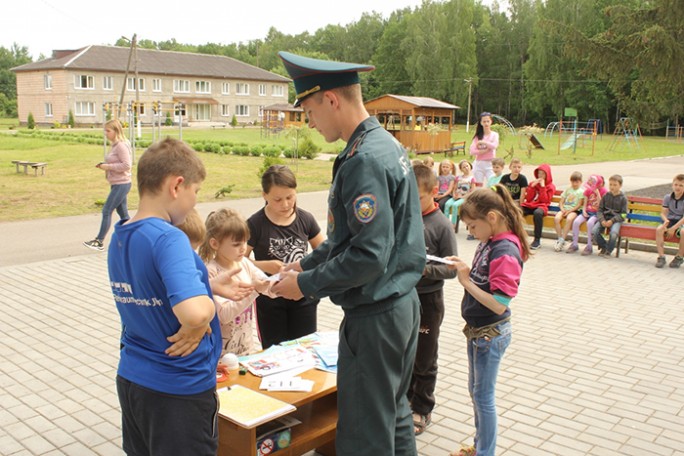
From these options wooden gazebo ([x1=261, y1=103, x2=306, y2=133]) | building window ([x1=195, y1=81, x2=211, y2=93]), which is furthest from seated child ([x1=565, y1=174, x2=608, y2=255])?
building window ([x1=195, y1=81, x2=211, y2=93])

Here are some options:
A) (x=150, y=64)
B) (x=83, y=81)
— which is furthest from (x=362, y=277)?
(x=150, y=64)

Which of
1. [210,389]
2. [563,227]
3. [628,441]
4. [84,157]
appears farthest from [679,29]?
[84,157]

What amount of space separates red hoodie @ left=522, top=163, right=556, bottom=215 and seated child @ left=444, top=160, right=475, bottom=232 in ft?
3.72

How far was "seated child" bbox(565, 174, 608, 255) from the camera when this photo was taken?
11.0m

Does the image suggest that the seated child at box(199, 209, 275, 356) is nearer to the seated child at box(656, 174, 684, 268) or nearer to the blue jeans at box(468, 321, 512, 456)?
the blue jeans at box(468, 321, 512, 456)

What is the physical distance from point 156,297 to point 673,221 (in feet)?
32.9

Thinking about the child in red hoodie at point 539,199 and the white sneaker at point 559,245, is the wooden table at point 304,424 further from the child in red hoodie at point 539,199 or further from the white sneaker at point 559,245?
the child in red hoodie at point 539,199

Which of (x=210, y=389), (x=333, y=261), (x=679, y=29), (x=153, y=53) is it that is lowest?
(x=210, y=389)

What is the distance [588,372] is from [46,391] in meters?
4.58

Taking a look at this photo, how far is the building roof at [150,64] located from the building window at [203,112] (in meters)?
3.73

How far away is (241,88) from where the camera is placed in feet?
253

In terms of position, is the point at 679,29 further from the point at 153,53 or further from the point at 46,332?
the point at 153,53

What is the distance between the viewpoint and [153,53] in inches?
2872

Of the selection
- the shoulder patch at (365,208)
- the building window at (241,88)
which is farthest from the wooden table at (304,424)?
the building window at (241,88)
